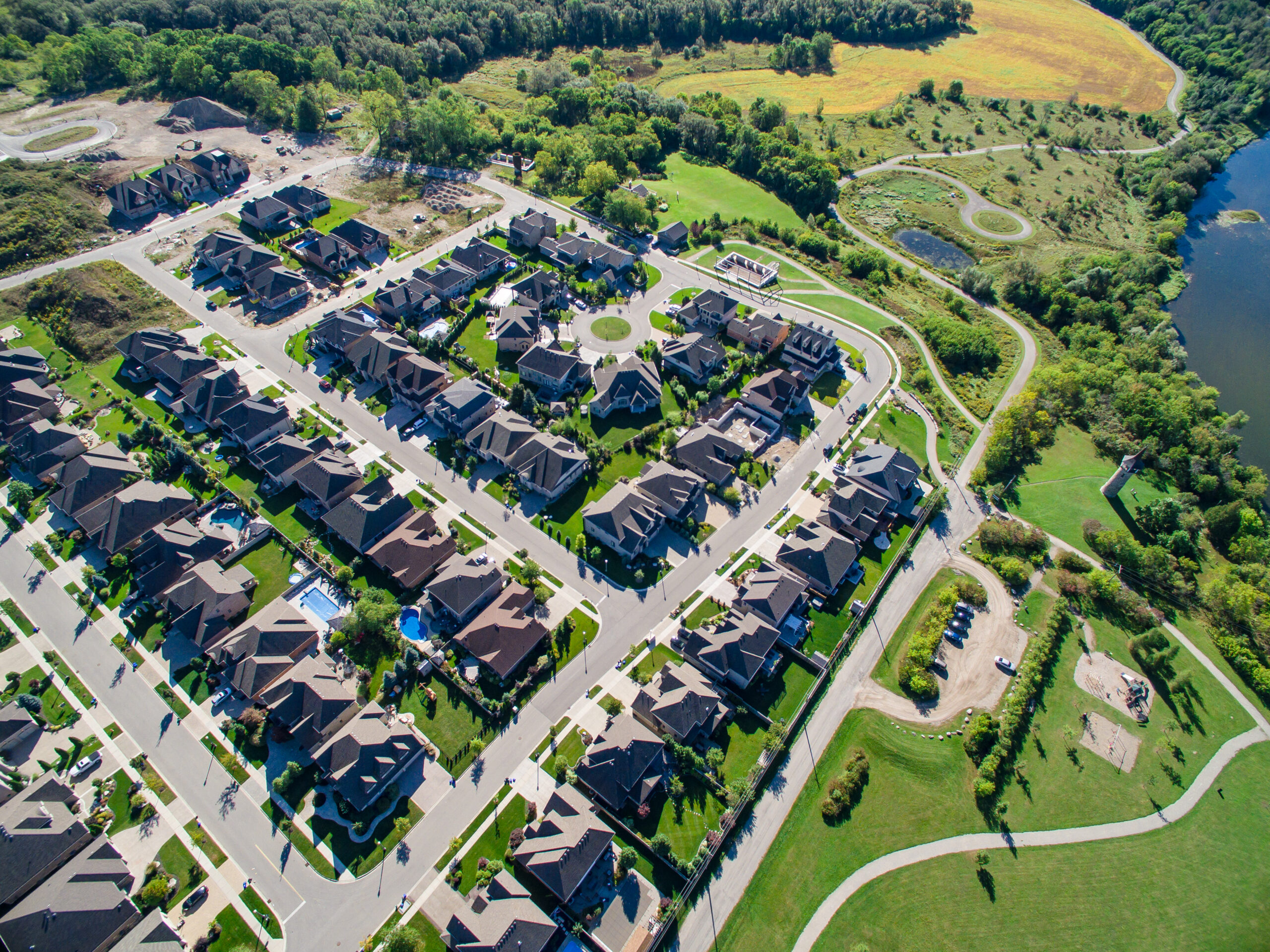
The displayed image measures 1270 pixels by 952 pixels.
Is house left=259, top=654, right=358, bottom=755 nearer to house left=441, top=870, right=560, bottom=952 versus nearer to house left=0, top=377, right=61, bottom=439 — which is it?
Result: house left=441, top=870, right=560, bottom=952

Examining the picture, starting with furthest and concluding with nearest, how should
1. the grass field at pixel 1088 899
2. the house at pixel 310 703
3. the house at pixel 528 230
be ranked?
1. the house at pixel 528 230
2. the house at pixel 310 703
3. the grass field at pixel 1088 899

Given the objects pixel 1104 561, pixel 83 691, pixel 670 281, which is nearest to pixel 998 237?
pixel 670 281

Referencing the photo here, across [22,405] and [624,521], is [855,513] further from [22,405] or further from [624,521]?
[22,405]

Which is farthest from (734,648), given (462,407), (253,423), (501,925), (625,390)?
(253,423)

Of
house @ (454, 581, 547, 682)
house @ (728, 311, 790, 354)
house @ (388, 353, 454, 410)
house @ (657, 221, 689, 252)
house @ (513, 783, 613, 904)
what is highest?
house @ (657, 221, 689, 252)

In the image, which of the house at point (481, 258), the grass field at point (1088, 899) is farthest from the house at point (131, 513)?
the grass field at point (1088, 899)

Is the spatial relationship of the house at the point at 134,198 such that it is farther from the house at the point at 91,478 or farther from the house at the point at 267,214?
the house at the point at 91,478

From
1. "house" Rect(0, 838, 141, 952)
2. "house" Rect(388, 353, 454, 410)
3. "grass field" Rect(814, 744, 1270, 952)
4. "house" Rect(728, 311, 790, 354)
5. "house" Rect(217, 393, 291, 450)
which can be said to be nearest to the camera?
"house" Rect(0, 838, 141, 952)

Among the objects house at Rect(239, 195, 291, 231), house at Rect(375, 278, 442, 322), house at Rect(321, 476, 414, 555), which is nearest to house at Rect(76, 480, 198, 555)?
house at Rect(321, 476, 414, 555)
